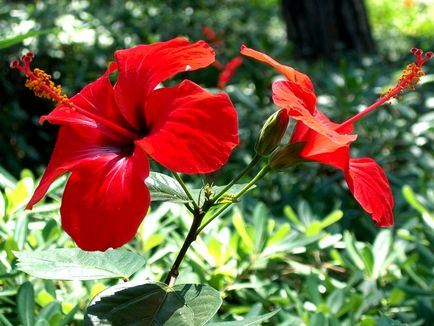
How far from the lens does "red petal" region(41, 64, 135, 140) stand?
97cm

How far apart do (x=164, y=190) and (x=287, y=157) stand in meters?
0.17

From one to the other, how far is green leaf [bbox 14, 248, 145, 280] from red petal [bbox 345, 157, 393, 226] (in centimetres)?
30

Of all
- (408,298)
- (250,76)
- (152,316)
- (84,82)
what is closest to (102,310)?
(152,316)

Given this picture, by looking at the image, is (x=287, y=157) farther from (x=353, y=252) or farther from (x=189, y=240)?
(x=353, y=252)

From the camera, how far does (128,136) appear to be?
0.97m

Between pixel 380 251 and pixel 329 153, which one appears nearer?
pixel 329 153

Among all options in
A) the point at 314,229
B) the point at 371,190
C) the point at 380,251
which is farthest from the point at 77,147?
the point at 380,251

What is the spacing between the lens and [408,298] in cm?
153

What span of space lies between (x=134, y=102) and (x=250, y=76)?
1.95 metres

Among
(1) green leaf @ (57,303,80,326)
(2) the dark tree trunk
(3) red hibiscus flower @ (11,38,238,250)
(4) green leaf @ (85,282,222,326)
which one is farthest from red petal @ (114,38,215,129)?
(2) the dark tree trunk

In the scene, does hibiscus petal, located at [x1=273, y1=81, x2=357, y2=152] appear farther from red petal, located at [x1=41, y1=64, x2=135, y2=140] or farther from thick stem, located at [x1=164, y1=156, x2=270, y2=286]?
red petal, located at [x1=41, y1=64, x2=135, y2=140]

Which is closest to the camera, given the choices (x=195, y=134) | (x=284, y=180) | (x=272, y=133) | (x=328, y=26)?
(x=195, y=134)

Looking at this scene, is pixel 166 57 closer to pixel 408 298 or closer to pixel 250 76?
pixel 408 298

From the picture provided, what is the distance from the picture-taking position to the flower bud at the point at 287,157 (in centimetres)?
97
